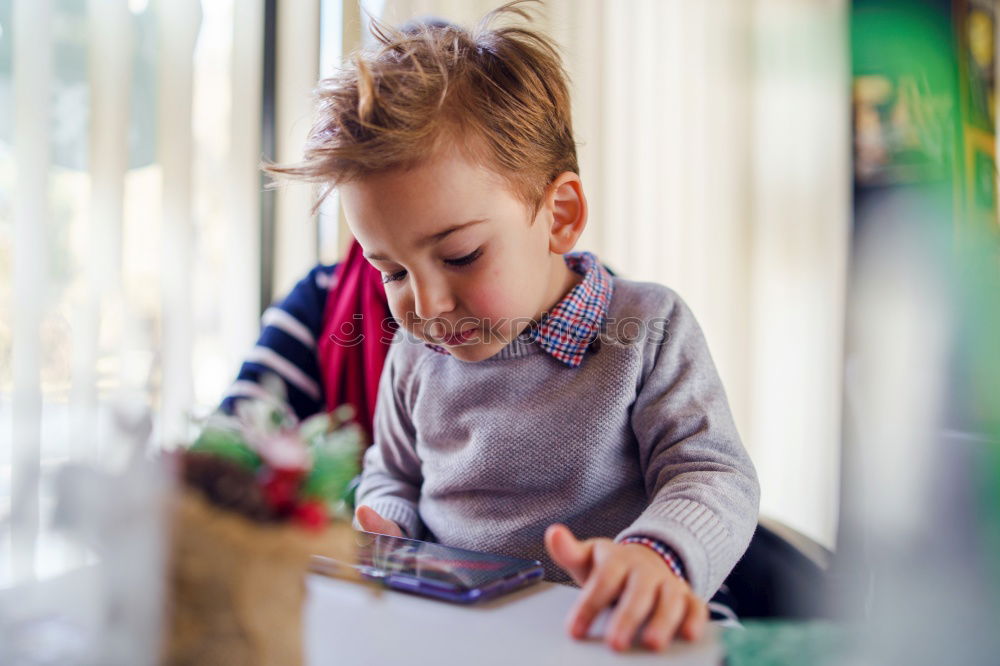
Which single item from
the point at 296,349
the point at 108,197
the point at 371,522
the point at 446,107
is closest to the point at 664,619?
the point at 371,522

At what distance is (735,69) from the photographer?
2312 millimetres

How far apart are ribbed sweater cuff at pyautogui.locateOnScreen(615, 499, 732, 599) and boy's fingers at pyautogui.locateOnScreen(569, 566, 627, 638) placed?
93 millimetres

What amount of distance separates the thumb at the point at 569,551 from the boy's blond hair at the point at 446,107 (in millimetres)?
408

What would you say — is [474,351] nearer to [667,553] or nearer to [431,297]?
[431,297]

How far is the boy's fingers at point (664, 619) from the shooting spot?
445mm

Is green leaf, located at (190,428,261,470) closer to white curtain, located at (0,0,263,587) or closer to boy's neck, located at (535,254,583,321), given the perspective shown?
boy's neck, located at (535,254,583,321)

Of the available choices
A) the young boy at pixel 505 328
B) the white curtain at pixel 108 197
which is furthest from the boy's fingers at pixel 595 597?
the white curtain at pixel 108 197

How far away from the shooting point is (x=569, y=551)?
49cm

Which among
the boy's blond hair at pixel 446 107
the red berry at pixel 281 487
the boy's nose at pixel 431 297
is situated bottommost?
the red berry at pixel 281 487

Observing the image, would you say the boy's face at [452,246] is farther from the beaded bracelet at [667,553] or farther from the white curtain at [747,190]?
the white curtain at [747,190]

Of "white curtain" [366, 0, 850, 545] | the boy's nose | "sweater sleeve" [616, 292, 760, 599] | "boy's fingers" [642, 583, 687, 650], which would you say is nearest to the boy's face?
the boy's nose

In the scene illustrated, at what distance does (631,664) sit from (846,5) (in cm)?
214

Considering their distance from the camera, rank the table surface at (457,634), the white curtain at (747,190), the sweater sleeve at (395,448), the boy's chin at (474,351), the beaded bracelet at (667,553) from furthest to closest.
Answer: the white curtain at (747,190), the sweater sleeve at (395,448), the boy's chin at (474,351), the beaded bracelet at (667,553), the table surface at (457,634)

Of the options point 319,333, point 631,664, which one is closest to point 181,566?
point 631,664
